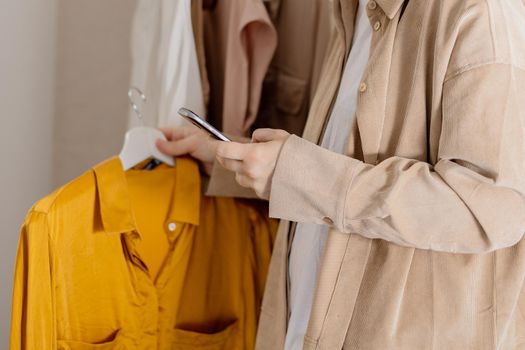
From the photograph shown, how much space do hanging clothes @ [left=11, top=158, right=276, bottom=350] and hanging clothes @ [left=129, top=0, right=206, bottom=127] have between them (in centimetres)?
11

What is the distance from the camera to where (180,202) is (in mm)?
1128

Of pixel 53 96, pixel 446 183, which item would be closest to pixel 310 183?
pixel 446 183

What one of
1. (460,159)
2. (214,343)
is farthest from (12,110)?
(460,159)

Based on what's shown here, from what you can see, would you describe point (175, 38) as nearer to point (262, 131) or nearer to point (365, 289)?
point (262, 131)

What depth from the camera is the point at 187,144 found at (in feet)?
3.81

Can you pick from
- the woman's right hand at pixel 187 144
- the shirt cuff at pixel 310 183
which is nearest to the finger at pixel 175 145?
the woman's right hand at pixel 187 144

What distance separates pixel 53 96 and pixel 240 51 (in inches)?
24.4

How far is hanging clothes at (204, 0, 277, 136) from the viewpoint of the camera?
1178 mm

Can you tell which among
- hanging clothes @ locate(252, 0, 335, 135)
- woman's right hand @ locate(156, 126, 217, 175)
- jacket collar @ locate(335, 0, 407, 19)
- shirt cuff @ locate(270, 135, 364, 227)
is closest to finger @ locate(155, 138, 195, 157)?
woman's right hand @ locate(156, 126, 217, 175)

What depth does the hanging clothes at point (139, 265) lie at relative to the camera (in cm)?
99

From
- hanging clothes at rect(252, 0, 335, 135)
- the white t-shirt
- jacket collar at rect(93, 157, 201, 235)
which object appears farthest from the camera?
hanging clothes at rect(252, 0, 335, 135)

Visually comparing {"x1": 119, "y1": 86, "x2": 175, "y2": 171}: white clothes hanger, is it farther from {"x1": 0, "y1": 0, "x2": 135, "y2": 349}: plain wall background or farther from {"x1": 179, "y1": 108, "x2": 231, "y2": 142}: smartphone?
{"x1": 0, "y1": 0, "x2": 135, "y2": 349}: plain wall background

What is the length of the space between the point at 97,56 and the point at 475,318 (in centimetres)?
114

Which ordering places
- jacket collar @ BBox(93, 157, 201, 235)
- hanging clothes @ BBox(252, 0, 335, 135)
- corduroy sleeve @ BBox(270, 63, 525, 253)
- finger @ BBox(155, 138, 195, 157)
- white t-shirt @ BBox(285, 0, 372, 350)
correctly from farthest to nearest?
hanging clothes @ BBox(252, 0, 335, 135)
finger @ BBox(155, 138, 195, 157)
jacket collar @ BBox(93, 157, 201, 235)
white t-shirt @ BBox(285, 0, 372, 350)
corduroy sleeve @ BBox(270, 63, 525, 253)
